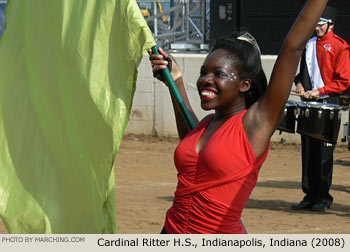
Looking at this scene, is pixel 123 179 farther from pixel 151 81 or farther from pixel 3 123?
pixel 3 123

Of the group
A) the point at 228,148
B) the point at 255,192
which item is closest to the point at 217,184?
the point at 228,148

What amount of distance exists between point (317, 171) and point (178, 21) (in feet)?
40.1

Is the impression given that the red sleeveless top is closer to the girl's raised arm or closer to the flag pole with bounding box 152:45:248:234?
the girl's raised arm

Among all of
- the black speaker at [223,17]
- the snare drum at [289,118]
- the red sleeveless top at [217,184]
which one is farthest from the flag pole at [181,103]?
the black speaker at [223,17]

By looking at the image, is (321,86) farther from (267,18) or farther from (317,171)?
(267,18)

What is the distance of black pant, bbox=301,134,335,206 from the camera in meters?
8.95

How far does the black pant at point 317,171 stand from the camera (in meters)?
8.95

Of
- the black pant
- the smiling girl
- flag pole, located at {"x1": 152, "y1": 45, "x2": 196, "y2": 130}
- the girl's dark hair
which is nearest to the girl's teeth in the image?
the smiling girl

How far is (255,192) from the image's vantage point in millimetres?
9953

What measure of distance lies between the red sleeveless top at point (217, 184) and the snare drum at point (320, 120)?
16.0 feet

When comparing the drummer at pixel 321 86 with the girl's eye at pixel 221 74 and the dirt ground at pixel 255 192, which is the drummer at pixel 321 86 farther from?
the girl's eye at pixel 221 74

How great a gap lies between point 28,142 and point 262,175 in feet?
22.7

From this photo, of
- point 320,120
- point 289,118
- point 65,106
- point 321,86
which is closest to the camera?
point 65,106

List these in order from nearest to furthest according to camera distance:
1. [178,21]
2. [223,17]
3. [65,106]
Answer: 1. [65,106]
2. [223,17]
3. [178,21]
